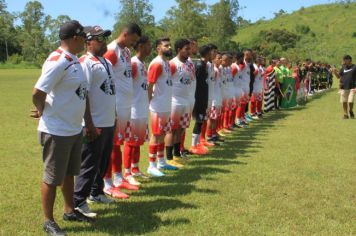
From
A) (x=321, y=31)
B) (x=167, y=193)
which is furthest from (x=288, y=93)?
(x=321, y=31)

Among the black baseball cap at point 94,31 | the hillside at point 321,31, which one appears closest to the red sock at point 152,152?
the black baseball cap at point 94,31

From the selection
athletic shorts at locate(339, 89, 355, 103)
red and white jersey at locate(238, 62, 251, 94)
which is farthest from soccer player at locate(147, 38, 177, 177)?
athletic shorts at locate(339, 89, 355, 103)

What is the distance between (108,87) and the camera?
17.9 ft

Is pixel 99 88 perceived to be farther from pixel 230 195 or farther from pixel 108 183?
pixel 230 195

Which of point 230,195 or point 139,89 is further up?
point 139,89

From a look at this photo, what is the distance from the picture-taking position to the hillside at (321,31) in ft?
250

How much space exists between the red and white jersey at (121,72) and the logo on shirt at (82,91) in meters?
1.32

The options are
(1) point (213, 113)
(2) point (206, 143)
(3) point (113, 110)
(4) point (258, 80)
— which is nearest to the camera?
(3) point (113, 110)

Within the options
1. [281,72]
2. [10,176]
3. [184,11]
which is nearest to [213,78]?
[10,176]

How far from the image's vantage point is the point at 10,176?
7211 mm

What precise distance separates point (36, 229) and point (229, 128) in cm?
873

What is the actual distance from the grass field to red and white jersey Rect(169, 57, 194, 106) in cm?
117

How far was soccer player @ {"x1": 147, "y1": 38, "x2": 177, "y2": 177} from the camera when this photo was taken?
24.3 feet

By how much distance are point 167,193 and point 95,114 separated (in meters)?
1.64
